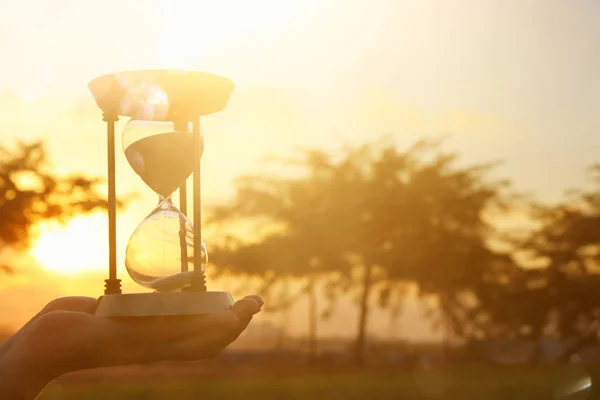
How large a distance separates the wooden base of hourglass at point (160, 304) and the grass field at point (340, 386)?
17207mm

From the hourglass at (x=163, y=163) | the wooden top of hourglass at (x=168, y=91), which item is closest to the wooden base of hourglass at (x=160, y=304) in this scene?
the hourglass at (x=163, y=163)

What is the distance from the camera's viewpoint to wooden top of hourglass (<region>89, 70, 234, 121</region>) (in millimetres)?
4223

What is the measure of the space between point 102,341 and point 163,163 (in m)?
0.95

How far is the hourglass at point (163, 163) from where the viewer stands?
4152mm

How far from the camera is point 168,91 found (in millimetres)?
4324

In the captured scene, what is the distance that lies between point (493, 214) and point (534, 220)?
2269mm

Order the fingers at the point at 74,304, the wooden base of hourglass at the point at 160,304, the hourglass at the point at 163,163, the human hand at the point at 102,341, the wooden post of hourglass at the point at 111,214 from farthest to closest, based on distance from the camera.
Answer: the fingers at the point at 74,304 → the wooden post of hourglass at the point at 111,214 → the hourglass at the point at 163,163 → the wooden base of hourglass at the point at 160,304 → the human hand at the point at 102,341

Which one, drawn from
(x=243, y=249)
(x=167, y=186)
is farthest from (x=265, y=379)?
(x=167, y=186)

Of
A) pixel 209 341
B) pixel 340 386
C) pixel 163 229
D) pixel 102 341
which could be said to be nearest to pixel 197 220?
pixel 163 229

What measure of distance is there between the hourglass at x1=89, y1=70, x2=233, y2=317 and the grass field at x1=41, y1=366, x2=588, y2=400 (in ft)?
55.9

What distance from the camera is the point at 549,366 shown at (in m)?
34.4

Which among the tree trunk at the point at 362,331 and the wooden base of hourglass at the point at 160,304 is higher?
the wooden base of hourglass at the point at 160,304

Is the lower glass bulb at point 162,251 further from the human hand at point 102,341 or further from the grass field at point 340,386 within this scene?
the grass field at point 340,386

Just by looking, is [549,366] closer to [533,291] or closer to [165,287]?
[533,291]
